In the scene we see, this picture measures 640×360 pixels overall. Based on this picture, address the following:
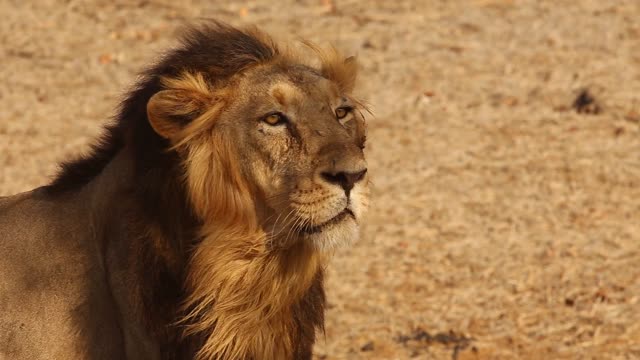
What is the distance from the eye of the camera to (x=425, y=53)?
1075 cm

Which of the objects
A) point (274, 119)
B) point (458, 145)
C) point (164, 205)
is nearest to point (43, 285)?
point (164, 205)

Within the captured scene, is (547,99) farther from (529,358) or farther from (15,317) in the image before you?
(15,317)

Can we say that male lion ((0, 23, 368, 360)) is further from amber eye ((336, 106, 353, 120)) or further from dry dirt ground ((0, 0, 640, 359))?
dry dirt ground ((0, 0, 640, 359))

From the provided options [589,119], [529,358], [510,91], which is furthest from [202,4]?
[529,358]

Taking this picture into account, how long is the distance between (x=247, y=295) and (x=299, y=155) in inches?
19.6

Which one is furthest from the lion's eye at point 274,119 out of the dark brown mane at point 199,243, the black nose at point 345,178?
the black nose at point 345,178

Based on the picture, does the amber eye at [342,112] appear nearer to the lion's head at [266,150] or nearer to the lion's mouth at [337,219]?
the lion's head at [266,150]

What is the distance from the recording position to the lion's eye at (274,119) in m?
4.45

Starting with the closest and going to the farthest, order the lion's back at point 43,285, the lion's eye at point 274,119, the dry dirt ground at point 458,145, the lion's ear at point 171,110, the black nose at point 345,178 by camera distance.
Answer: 1. the black nose at point 345,178
2. the lion's ear at point 171,110
3. the lion's eye at point 274,119
4. the lion's back at point 43,285
5. the dry dirt ground at point 458,145

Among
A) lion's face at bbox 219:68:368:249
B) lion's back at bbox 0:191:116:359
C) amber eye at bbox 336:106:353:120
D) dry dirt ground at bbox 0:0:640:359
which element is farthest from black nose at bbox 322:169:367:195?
dry dirt ground at bbox 0:0:640:359

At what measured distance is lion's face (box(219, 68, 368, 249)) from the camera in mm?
4238

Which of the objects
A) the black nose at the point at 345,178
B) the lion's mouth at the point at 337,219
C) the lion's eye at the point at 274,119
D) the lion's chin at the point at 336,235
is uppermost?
the lion's eye at the point at 274,119

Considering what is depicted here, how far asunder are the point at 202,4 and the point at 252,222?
25.7 ft

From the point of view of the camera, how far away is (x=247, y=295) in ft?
14.4
